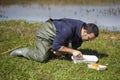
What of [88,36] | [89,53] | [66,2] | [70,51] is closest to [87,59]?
[70,51]

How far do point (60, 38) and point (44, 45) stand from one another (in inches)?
25.0

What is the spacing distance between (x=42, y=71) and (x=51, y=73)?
0.22 m

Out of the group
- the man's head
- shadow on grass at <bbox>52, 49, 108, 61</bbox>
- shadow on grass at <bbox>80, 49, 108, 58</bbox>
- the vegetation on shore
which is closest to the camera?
the man's head

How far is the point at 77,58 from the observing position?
732cm

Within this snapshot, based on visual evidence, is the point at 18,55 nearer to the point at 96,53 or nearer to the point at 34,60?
the point at 34,60

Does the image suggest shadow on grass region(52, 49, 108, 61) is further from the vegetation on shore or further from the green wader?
the vegetation on shore

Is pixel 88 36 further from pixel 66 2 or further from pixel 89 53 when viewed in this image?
pixel 66 2

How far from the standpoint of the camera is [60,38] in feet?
23.1

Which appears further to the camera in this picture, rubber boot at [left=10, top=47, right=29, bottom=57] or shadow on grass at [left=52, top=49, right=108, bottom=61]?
shadow on grass at [left=52, top=49, right=108, bottom=61]

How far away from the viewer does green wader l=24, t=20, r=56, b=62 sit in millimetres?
7469

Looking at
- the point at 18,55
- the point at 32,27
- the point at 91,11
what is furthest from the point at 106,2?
the point at 18,55

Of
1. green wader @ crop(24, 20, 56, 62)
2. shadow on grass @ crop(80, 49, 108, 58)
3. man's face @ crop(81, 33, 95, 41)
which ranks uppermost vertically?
man's face @ crop(81, 33, 95, 41)

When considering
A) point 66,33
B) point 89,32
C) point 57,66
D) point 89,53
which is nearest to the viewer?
point 89,32

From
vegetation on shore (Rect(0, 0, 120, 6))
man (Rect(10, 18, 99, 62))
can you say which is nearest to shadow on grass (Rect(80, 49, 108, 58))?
man (Rect(10, 18, 99, 62))
